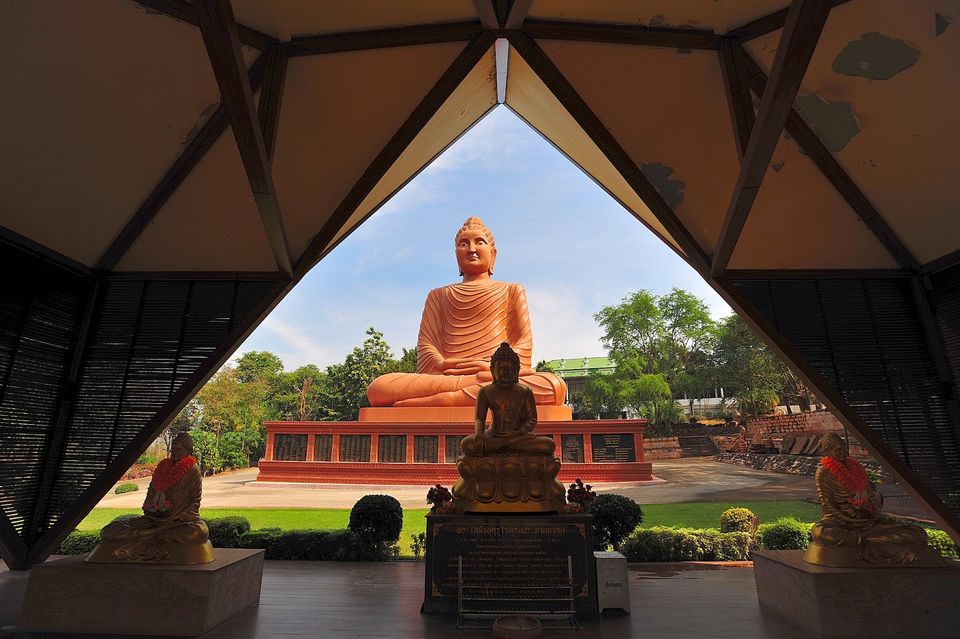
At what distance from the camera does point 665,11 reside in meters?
5.17

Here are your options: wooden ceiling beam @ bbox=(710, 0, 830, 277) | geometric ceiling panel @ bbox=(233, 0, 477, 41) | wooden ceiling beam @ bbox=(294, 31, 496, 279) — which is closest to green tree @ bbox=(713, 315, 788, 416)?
wooden ceiling beam @ bbox=(710, 0, 830, 277)

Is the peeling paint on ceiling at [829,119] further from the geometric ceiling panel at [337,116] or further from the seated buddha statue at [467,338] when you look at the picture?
the seated buddha statue at [467,338]

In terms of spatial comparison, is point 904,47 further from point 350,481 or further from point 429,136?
point 350,481

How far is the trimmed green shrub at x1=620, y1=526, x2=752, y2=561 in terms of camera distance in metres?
6.62

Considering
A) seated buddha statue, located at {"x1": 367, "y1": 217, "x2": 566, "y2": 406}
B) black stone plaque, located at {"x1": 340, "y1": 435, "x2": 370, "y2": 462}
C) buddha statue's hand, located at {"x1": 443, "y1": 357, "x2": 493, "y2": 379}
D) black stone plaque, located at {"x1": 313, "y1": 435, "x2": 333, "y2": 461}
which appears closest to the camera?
black stone plaque, located at {"x1": 340, "y1": 435, "x2": 370, "y2": 462}

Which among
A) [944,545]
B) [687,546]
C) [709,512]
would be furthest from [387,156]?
[944,545]

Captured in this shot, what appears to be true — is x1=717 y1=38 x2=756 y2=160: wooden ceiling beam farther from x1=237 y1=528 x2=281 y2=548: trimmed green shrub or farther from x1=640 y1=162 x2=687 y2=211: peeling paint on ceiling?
x1=237 y1=528 x2=281 y2=548: trimmed green shrub

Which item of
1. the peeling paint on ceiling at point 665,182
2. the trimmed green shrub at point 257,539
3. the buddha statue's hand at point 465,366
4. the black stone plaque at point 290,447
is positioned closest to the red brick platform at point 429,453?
the black stone plaque at point 290,447

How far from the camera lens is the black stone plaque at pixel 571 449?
11.7 metres

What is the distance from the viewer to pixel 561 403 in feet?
41.8

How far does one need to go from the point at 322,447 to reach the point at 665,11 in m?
11.1

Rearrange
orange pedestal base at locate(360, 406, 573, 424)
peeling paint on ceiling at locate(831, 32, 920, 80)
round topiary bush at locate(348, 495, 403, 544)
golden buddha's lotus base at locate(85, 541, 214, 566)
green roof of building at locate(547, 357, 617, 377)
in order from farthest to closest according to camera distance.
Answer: green roof of building at locate(547, 357, 617, 377), orange pedestal base at locate(360, 406, 573, 424), round topiary bush at locate(348, 495, 403, 544), peeling paint on ceiling at locate(831, 32, 920, 80), golden buddha's lotus base at locate(85, 541, 214, 566)

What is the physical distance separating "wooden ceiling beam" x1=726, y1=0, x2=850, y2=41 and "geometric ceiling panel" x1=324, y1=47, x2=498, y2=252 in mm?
2785

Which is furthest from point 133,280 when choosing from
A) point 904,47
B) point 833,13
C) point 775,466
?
point 775,466
